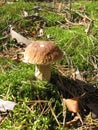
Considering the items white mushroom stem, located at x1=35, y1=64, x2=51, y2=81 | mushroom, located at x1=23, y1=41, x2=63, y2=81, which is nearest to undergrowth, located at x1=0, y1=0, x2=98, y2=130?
white mushroom stem, located at x1=35, y1=64, x2=51, y2=81

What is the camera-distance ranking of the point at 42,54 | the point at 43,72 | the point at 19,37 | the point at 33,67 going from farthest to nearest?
1. the point at 19,37
2. the point at 33,67
3. the point at 43,72
4. the point at 42,54

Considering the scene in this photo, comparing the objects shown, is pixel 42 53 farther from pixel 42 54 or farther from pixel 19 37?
pixel 19 37

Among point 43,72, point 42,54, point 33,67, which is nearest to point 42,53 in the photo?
point 42,54

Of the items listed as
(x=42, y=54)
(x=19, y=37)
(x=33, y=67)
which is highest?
(x=42, y=54)

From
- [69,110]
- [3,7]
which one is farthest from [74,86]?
[3,7]

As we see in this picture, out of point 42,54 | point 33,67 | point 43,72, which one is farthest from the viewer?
point 33,67

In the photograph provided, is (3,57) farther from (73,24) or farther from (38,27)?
(73,24)

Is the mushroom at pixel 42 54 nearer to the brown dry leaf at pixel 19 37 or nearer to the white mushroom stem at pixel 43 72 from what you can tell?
the white mushroom stem at pixel 43 72
